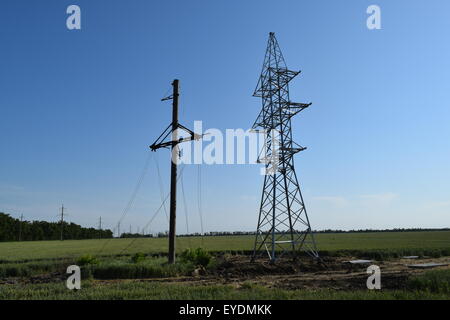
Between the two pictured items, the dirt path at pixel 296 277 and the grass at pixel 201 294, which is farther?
the dirt path at pixel 296 277

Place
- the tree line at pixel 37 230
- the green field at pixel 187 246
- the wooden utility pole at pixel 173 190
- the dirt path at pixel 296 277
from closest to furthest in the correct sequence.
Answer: the dirt path at pixel 296 277 < the wooden utility pole at pixel 173 190 < the green field at pixel 187 246 < the tree line at pixel 37 230

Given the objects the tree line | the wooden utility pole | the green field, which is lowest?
the tree line

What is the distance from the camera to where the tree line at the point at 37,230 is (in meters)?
103

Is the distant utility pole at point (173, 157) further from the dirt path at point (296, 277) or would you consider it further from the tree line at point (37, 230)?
the tree line at point (37, 230)

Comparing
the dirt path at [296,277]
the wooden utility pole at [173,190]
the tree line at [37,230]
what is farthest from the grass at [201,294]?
the tree line at [37,230]

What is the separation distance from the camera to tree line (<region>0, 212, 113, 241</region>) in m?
103

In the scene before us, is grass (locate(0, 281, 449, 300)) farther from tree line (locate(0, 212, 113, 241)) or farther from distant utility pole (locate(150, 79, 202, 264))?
tree line (locate(0, 212, 113, 241))

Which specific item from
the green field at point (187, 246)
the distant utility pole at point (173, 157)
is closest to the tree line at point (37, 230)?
the green field at point (187, 246)

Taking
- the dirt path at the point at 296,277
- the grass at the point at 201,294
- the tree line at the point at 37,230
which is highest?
the grass at the point at 201,294

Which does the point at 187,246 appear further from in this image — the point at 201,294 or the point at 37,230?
the point at 37,230

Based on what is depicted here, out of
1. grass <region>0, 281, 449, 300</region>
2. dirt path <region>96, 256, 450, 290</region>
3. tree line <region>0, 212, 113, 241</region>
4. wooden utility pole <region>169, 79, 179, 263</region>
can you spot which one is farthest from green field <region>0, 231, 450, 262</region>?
tree line <region>0, 212, 113, 241</region>

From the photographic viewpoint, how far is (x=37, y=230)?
373ft

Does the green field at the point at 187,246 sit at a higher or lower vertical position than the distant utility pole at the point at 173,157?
lower

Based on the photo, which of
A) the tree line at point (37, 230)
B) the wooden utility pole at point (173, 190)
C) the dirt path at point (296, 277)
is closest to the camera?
the dirt path at point (296, 277)
